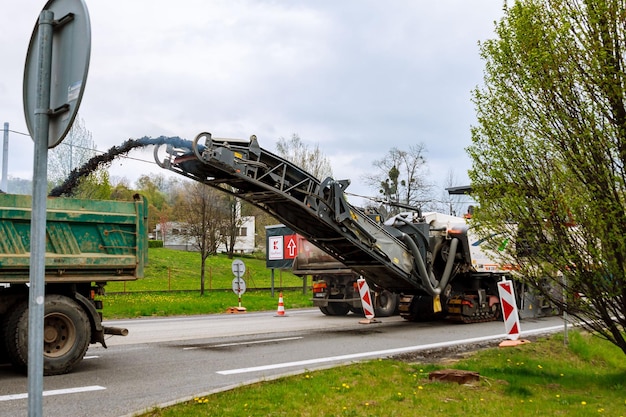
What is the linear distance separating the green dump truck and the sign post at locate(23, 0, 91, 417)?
217 inches

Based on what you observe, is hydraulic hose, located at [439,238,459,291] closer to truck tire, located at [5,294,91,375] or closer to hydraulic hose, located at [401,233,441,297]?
hydraulic hose, located at [401,233,441,297]

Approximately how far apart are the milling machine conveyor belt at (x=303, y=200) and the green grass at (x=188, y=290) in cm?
885

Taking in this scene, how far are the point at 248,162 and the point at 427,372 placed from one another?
15.5ft

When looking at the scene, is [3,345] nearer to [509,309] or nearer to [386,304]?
[509,309]

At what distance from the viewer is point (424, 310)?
16.2m

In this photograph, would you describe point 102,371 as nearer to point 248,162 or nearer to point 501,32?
point 248,162

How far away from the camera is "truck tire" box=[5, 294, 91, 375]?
316 inches

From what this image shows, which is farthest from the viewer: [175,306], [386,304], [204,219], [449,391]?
[204,219]

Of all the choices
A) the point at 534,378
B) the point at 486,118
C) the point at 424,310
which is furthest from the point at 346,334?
the point at 486,118

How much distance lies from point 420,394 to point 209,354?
4.60m

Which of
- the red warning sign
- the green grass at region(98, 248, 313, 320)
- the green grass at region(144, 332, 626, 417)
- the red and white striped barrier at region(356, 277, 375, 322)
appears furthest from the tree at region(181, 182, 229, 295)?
the green grass at region(144, 332, 626, 417)

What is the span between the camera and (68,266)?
834 centimetres

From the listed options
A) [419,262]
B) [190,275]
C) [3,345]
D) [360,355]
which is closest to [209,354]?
[360,355]

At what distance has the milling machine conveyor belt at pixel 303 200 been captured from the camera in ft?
34.8
